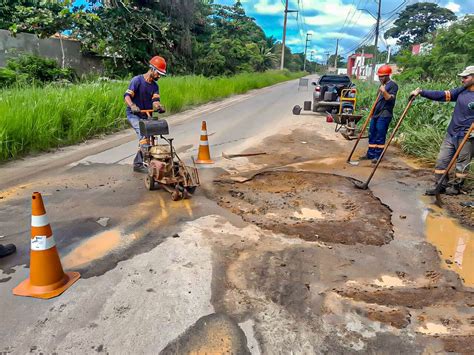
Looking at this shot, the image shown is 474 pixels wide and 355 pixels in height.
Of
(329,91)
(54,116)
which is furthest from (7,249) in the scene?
(329,91)

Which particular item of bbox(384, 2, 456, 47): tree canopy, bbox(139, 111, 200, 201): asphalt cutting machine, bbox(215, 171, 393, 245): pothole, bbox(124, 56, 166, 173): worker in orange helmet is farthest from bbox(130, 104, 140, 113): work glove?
bbox(384, 2, 456, 47): tree canopy

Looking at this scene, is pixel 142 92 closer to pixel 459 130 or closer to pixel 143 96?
pixel 143 96

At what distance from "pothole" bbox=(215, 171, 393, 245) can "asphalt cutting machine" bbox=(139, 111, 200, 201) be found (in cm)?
51

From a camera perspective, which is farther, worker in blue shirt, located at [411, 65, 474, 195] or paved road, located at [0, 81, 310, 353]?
worker in blue shirt, located at [411, 65, 474, 195]

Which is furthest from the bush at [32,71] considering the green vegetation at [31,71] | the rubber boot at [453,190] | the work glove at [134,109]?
the rubber boot at [453,190]

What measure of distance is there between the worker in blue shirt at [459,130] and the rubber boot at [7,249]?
5.29 m

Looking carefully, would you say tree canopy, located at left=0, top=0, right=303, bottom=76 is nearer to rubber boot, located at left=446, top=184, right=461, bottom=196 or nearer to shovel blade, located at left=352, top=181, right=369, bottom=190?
shovel blade, located at left=352, top=181, right=369, bottom=190

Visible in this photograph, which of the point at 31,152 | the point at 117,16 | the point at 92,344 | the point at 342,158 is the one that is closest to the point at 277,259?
the point at 92,344

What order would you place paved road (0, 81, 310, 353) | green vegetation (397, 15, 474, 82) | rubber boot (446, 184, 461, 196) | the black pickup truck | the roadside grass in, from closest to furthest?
1. paved road (0, 81, 310, 353)
2. rubber boot (446, 184, 461, 196)
3. the roadside grass
4. green vegetation (397, 15, 474, 82)
5. the black pickup truck

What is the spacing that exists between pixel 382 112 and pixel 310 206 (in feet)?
11.1

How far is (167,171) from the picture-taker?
16.0ft

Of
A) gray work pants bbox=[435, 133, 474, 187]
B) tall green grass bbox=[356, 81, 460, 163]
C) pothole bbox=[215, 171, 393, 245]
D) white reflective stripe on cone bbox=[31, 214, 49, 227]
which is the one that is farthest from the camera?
tall green grass bbox=[356, 81, 460, 163]

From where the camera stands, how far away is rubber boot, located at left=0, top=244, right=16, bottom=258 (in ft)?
10.8

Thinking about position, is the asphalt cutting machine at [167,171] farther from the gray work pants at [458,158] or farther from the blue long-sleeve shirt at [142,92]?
the gray work pants at [458,158]
